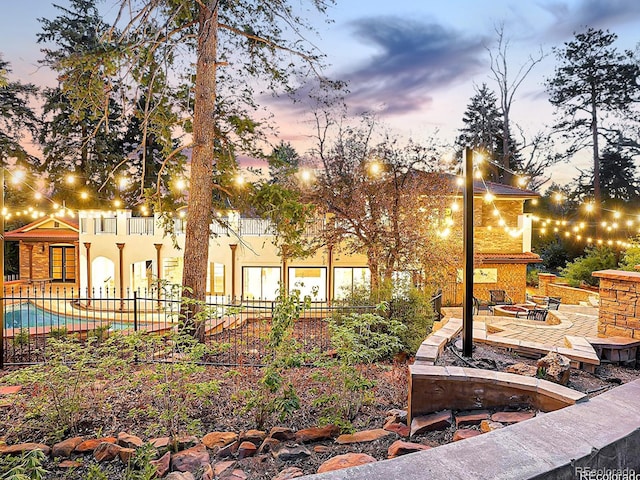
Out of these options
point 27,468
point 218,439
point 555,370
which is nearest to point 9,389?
point 218,439

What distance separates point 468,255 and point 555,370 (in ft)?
4.77

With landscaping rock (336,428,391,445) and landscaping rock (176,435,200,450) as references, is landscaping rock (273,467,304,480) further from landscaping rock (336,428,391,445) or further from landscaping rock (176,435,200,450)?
landscaping rock (176,435,200,450)

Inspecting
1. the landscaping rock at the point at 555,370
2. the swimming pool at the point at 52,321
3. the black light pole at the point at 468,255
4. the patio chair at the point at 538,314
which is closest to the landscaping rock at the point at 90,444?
the black light pole at the point at 468,255

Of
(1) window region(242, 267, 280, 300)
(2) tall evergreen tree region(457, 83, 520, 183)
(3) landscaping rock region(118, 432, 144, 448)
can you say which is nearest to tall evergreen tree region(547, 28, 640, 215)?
(2) tall evergreen tree region(457, 83, 520, 183)

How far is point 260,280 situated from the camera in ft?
54.1

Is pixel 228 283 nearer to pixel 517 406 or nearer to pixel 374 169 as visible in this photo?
pixel 374 169

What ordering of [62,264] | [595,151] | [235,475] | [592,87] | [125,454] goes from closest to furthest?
[235,475], [125,454], [592,87], [595,151], [62,264]

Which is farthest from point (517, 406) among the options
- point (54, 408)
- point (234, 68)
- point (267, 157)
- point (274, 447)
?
point (234, 68)

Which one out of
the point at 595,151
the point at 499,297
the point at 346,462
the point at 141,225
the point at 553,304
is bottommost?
the point at 499,297

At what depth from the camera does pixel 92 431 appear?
407 cm

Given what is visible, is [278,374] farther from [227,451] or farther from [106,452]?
[106,452]

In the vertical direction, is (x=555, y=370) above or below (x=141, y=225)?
below

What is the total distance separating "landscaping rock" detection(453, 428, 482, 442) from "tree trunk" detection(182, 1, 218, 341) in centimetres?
626

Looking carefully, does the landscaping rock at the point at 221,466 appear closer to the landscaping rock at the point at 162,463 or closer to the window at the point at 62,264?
the landscaping rock at the point at 162,463
